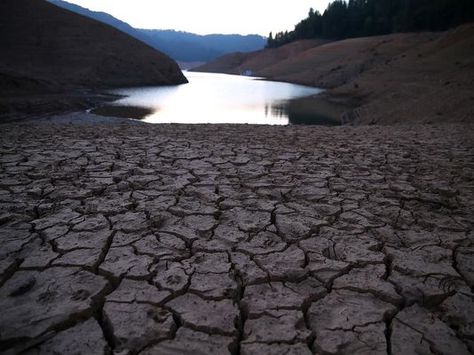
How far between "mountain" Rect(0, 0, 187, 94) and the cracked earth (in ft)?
60.5

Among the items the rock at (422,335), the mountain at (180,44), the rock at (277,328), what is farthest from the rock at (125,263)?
the mountain at (180,44)

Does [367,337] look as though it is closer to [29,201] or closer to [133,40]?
[29,201]

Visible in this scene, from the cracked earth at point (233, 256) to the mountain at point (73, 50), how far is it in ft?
60.5

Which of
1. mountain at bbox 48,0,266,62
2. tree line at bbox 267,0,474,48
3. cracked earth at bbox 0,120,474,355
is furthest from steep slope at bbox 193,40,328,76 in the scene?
mountain at bbox 48,0,266,62

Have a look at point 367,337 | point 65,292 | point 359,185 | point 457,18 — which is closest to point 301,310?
point 367,337

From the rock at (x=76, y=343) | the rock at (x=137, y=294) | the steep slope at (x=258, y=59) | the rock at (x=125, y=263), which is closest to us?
the rock at (x=76, y=343)

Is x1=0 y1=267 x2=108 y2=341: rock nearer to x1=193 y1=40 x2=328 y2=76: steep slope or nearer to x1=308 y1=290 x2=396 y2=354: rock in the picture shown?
x1=308 y1=290 x2=396 y2=354: rock

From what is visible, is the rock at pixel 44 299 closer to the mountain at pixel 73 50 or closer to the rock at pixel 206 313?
the rock at pixel 206 313

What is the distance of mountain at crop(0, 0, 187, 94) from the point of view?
69.3 ft

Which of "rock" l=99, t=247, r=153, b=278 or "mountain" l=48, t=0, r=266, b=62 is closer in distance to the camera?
"rock" l=99, t=247, r=153, b=278

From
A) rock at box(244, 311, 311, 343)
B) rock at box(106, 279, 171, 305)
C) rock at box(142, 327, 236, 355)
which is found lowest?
rock at box(244, 311, 311, 343)

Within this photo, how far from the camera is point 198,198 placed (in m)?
2.58

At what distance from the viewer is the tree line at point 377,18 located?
123ft

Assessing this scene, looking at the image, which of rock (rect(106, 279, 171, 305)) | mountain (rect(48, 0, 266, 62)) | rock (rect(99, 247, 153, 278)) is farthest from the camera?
mountain (rect(48, 0, 266, 62))
